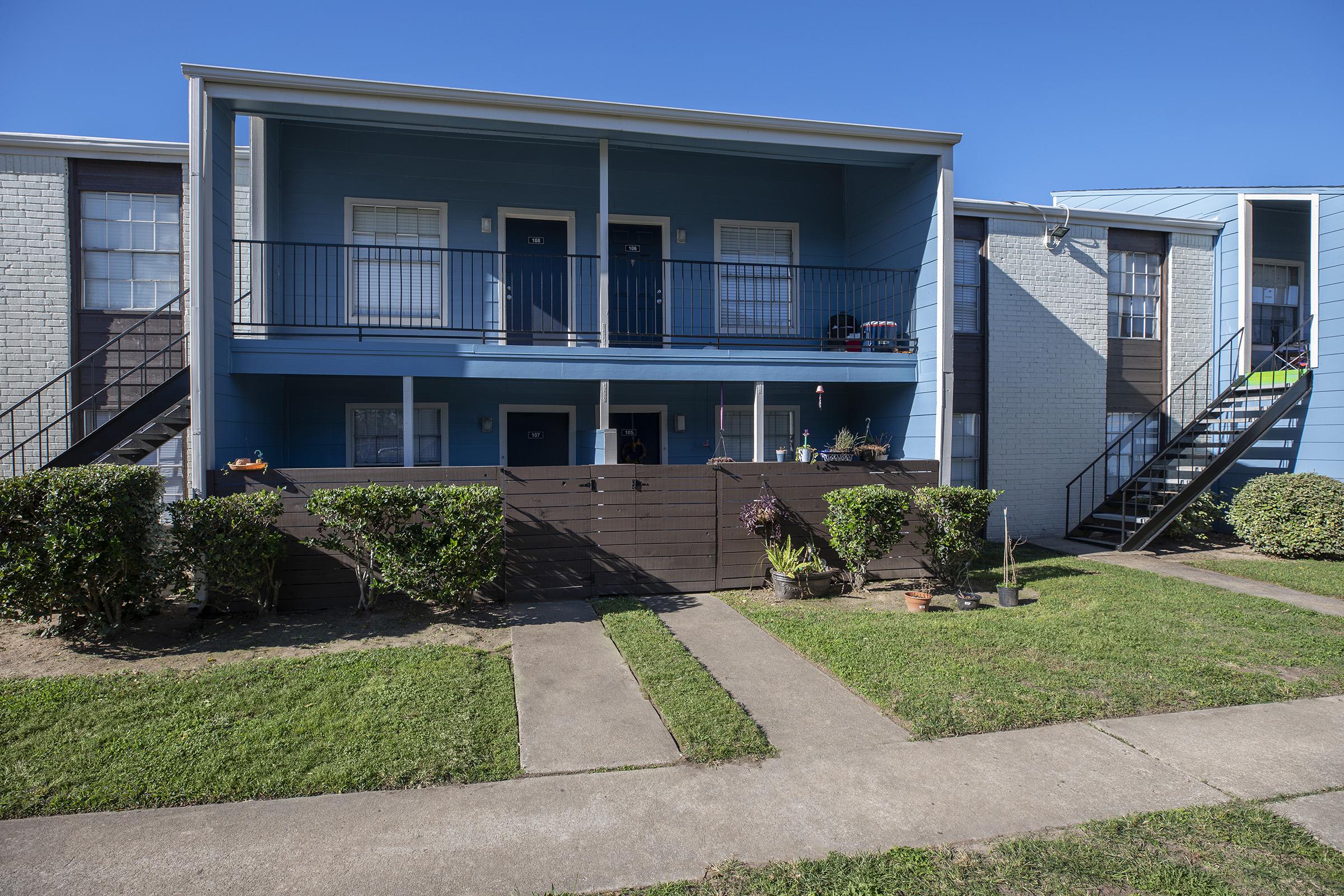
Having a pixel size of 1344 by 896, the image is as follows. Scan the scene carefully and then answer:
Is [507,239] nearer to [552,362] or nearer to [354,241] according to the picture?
[354,241]

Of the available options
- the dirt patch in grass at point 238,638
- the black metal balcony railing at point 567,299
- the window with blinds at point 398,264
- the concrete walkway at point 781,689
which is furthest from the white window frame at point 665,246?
the dirt patch in grass at point 238,638

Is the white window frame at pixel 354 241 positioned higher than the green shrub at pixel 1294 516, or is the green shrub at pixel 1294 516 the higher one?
the white window frame at pixel 354 241

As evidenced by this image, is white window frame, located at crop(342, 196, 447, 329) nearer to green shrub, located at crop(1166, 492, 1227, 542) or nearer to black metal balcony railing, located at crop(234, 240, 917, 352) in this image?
black metal balcony railing, located at crop(234, 240, 917, 352)

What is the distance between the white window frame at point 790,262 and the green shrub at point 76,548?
747cm

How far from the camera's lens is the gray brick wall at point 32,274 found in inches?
363

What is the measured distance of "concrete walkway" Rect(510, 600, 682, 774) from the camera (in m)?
4.29

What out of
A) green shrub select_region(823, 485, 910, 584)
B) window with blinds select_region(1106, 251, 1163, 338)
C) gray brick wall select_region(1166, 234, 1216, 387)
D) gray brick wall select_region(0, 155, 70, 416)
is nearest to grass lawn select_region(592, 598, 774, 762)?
green shrub select_region(823, 485, 910, 584)

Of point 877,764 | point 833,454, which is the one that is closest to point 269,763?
point 877,764

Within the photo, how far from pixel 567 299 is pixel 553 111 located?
2.78m

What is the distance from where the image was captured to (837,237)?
38.1 ft

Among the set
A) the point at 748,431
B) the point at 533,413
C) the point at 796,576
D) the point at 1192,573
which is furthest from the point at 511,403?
the point at 1192,573

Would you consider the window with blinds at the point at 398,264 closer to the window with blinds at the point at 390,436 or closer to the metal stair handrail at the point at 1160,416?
the window with blinds at the point at 390,436

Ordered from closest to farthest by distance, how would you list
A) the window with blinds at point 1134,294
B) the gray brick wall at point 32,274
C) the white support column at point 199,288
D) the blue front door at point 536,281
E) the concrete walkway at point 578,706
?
the concrete walkway at point 578,706 < the white support column at point 199,288 < the gray brick wall at point 32,274 < the blue front door at point 536,281 < the window with blinds at point 1134,294

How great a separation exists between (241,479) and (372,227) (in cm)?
437
